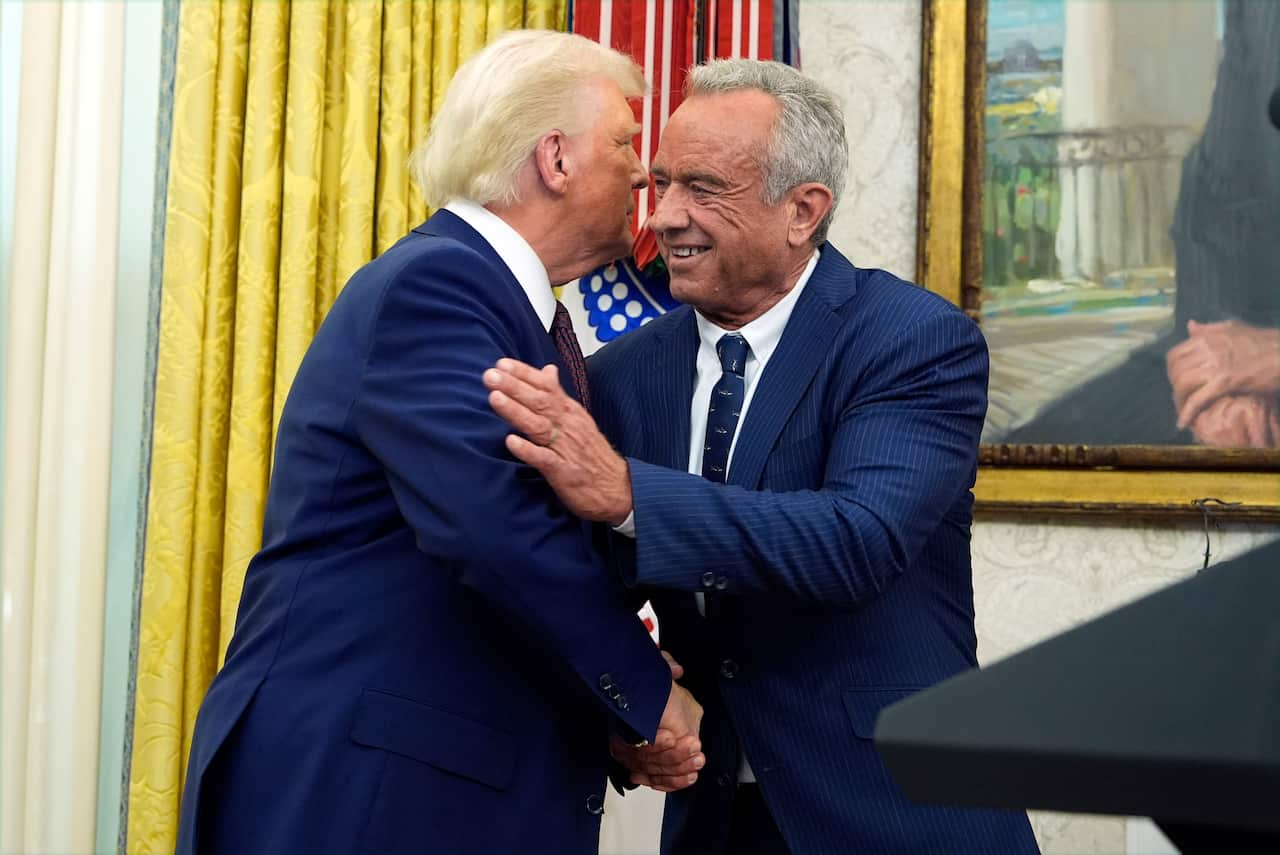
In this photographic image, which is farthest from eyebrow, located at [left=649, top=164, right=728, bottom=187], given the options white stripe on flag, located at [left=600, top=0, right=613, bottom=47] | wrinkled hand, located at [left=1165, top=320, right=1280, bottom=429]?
wrinkled hand, located at [left=1165, top=320, right=1280, bottom=429]

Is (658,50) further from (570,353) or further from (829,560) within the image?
(829,560)

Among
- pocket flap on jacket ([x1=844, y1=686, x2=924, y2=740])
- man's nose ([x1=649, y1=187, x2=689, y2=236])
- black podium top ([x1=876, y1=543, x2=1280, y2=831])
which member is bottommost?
pocket flap on jacket ([x1=844, y1=686, x2=924, y2=740])

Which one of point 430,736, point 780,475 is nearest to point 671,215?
point 780,475

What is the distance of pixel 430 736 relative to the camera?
181cm

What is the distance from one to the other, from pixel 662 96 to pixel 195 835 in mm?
2163

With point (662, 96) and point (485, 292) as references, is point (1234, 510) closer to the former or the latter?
point (662, 96)

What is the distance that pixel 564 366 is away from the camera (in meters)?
2.16

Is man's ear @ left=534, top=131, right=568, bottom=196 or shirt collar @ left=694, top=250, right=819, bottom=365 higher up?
man's ear @ left=534, top=131, right=568, bottom=196

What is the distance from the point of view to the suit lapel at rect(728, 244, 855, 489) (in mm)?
2061

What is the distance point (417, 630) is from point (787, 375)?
0.70m

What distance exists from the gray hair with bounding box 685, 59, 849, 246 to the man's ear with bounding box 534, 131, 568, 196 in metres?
0.27

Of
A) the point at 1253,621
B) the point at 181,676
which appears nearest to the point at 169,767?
the point at 181,676

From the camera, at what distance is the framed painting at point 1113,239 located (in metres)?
3.27

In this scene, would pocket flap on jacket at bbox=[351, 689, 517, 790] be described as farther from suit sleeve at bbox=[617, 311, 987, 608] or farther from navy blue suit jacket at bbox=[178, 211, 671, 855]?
suit sleeve at bbox=[617, 311, 987, 608]
